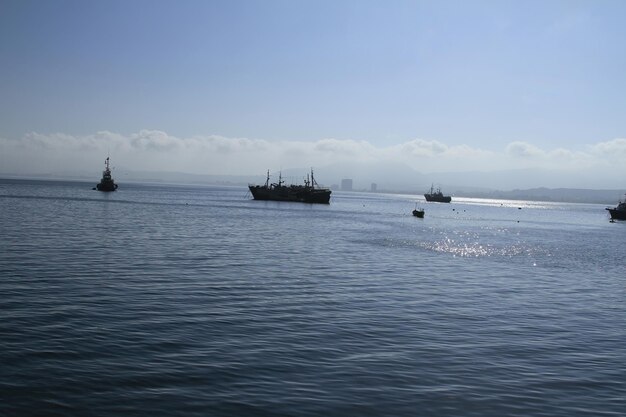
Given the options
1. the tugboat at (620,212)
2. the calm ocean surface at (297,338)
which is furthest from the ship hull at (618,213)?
the calm ocean surface at (297,338)

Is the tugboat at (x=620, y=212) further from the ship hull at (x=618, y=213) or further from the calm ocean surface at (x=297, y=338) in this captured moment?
the calm ocean surface at (x=297, y=338)

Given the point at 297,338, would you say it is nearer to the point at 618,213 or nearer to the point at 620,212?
the point at 620,212

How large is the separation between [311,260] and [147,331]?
2645 cm

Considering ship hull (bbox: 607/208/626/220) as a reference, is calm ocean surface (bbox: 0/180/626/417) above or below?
below

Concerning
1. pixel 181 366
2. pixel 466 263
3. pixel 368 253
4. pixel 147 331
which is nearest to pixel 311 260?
pixel 368 253

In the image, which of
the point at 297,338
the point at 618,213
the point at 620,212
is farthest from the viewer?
the point at 618,213

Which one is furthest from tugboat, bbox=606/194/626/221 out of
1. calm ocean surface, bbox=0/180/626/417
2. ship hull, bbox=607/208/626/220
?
calm ocean surface, bbox=0/180/626/417

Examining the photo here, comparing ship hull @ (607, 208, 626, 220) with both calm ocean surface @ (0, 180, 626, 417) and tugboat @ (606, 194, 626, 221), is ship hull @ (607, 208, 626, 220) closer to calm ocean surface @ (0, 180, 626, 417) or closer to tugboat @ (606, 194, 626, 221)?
tugboat @ (606, 194, 626, 221)

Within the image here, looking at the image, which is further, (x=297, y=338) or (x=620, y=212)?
(x=620, y=212)

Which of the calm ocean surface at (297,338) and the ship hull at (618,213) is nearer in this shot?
the calm ocean surface at (297,338)

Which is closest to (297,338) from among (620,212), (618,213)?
(620,212)

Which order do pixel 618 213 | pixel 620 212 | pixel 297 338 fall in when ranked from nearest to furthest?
pixel 297 338, pixel 620 212, pixel 618 213

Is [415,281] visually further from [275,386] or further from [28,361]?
[28,361]

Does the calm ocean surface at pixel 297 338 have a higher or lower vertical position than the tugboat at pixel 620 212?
lower
